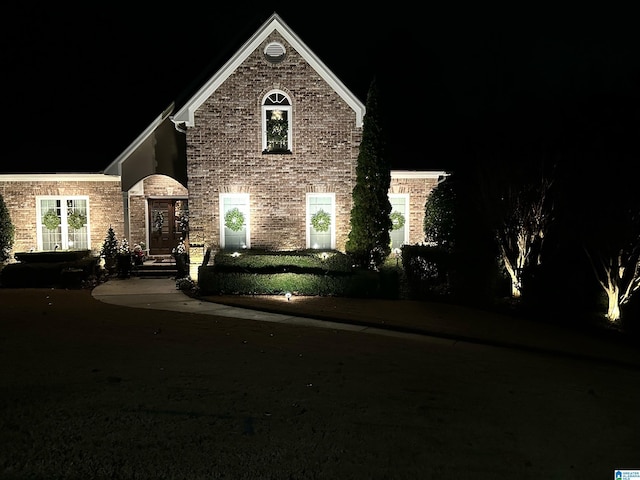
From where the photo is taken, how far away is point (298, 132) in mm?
16969

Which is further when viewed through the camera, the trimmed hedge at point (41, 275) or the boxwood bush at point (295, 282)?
the trimmed hedge at point (41, 275)

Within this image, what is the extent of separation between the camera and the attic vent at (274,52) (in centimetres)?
1669

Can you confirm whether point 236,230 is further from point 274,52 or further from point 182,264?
point 274,52

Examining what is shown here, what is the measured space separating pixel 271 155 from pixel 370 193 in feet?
11.2

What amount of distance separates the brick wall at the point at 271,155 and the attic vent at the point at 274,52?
16cm

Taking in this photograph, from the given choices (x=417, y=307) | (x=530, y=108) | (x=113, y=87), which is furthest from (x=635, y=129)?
(x=113, y=87)

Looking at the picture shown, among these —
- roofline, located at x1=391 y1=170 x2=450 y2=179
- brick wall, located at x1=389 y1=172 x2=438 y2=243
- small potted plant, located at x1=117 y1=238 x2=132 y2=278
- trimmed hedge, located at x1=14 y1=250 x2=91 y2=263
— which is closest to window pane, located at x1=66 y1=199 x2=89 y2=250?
trimmed hedge, located at x1=14 y1=250 x2=91 y2=263

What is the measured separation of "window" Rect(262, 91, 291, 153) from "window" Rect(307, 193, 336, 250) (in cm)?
187

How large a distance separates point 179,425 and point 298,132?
1297 centimetres

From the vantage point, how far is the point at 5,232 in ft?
58.6

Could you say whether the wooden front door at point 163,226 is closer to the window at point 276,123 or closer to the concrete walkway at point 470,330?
the window at point 276,123

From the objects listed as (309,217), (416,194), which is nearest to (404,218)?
(416,194)

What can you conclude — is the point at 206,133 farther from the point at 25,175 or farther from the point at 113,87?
the point at 113,87

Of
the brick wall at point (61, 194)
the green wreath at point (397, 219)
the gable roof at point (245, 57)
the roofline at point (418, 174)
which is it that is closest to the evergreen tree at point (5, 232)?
the brick wall at point (61, 194)
